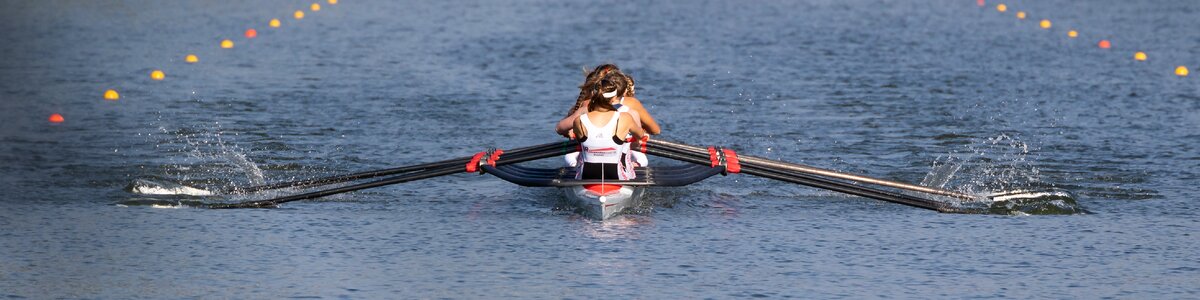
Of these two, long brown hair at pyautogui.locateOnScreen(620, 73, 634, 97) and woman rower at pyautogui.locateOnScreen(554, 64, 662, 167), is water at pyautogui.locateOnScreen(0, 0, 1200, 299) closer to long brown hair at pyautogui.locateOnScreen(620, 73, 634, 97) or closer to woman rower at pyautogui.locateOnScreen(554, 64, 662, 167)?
woman rower at pyautogui.locateOnScreen(554, 64, 662, 167)

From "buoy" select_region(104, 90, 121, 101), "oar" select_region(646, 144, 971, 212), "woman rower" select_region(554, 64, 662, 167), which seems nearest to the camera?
"woman rower" select_region(554, 64, 662, 167)

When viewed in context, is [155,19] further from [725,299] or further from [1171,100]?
[725,299]

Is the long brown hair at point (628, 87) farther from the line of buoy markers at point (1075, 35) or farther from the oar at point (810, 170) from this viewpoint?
the line of buoy markers at point (1075, 35)

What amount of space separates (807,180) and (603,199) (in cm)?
162

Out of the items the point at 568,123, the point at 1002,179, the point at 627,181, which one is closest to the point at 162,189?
the point at 568,123

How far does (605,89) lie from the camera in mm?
14156

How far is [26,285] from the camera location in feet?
38.9

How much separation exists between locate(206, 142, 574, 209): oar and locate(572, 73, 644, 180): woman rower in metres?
0.37

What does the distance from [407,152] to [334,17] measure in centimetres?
1387

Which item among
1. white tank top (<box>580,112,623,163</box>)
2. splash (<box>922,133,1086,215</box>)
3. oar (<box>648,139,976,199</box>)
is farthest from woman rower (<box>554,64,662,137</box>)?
splash (<box>922,133,1086,215</box>)

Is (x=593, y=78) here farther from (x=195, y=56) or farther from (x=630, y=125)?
(x=195, y=56)

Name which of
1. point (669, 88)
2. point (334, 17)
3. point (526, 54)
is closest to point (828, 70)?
point (669, 88)

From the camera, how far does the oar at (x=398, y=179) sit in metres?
14.4

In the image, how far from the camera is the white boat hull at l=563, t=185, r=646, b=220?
1404 centimetres
